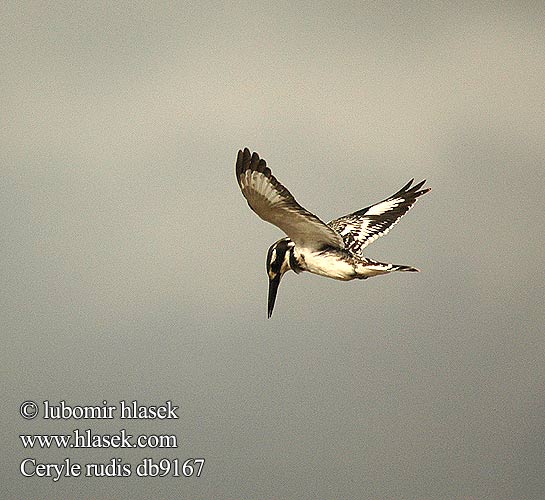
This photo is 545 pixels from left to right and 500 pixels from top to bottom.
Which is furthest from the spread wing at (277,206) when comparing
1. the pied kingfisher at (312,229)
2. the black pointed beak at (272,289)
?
the black pointed beak at (272,289)

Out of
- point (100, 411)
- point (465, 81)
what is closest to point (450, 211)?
point (465, 81)

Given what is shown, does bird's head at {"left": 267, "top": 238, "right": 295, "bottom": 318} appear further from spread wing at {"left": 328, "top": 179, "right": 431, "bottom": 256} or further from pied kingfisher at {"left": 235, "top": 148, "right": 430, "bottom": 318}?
spread wing at {"left": 328, "top": 179, "right": 431, "bottom": 256}

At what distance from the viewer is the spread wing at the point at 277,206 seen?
2.00 metres

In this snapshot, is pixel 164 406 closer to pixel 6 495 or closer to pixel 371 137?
pixel 6 495

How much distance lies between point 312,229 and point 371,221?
1.08 ft

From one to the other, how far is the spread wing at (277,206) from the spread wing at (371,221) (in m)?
0.09

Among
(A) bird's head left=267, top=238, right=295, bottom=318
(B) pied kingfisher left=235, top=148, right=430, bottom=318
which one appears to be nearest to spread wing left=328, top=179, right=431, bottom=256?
(B) pied kingfisher left=235, top=148, right=430, bottom=318

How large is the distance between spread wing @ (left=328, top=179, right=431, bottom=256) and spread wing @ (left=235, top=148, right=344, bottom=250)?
0.09m

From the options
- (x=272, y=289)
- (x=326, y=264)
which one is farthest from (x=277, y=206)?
(x=272, y=289)

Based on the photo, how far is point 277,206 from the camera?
2.09 m

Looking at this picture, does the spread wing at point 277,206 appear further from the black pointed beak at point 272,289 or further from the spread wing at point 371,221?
the black pointed beak at point 272,289

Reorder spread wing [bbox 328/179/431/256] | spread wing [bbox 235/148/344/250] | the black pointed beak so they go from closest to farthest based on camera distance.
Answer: spread wing [bbox 235/148/344/250], spread wing [bbox 328/179/431/256], the black pointed beak

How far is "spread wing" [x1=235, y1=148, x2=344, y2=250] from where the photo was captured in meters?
2.00

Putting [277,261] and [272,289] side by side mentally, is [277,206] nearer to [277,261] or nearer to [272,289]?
[277,261]
